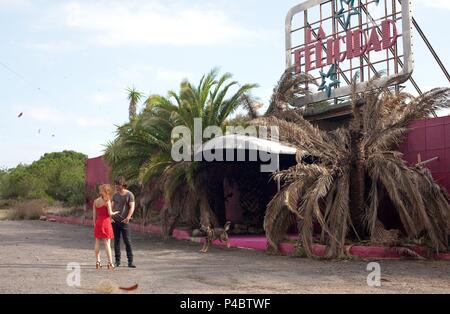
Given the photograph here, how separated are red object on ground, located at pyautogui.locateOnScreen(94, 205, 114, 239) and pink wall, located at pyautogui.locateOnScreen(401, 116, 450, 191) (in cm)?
755

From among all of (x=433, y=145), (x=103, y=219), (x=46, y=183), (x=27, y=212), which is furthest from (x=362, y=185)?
(x=46, y=183)

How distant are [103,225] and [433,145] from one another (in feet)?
25.6

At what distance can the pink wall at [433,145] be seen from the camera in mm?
13477

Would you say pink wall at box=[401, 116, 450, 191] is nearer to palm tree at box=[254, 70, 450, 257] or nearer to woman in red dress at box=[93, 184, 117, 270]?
palm tree at box=[254, 70, 450, 257]

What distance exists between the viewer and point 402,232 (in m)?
13.5

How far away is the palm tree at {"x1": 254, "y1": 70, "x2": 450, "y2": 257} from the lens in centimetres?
1217

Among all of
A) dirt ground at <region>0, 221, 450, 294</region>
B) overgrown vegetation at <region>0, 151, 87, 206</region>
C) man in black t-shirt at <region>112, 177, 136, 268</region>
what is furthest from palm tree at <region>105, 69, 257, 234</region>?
overgrown vegetation at <region>0, 151, 87, 206</region>

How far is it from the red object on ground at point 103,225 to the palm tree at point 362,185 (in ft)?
12.5

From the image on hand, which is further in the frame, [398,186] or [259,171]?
[259,171]

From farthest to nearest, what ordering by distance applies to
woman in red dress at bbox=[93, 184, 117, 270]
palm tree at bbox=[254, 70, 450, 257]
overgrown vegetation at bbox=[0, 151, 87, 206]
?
overgrown vegetation at bbox=[0, 151, 87, 206] < palm tree at bbox=[254, 70, 450, 257] < woman in red dress at bbox=[93, 184, 117, 270]

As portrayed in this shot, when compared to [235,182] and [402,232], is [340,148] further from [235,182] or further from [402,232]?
[235,182]
